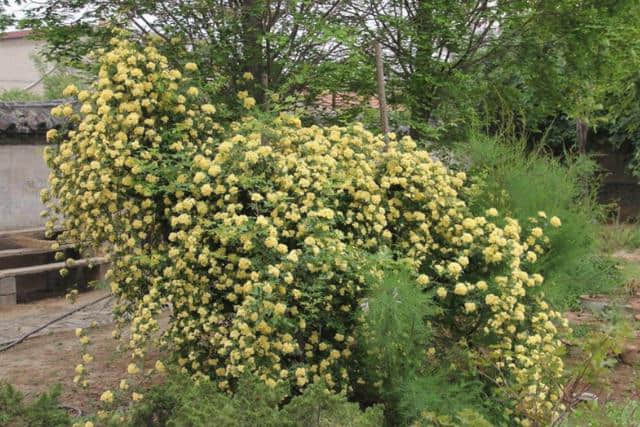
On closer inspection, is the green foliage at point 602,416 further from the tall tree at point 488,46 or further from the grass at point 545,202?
the tall tree at point 488,46

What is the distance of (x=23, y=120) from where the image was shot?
10453 mm

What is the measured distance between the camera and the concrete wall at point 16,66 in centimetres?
2658

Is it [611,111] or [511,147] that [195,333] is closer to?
[511,147]

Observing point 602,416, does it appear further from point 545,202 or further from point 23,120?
point 23,120

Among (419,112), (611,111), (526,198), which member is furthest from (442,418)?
(611,111)

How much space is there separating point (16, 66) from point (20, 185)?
17.8m

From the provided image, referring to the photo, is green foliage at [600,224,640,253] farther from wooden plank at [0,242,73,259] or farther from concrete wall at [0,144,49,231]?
concrete wall at [0,144,49,231]

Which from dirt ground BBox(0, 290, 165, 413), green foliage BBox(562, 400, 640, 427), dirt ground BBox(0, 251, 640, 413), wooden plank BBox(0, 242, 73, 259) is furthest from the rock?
wooden plank BBox(0, 242, 73, 259)

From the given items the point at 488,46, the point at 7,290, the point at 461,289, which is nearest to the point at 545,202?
the point at 461,289

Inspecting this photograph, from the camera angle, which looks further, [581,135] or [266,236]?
[581,135]

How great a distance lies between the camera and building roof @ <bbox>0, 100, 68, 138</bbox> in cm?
1033

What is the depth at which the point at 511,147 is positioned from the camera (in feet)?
20.7

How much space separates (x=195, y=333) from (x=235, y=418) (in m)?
0.97

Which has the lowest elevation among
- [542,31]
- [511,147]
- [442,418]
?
[442,418]
